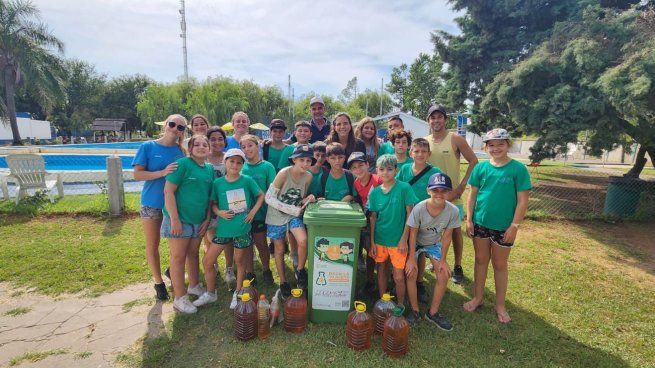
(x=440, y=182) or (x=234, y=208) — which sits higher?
(x=440, y=182)

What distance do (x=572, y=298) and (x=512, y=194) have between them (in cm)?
181

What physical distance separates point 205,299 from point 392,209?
2.11 m

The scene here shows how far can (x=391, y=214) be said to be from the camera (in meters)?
3.08

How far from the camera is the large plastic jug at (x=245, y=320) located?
2.84m

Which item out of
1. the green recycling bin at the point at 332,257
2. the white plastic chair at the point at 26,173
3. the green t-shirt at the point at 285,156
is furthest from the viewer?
the white plastic chair at the point at 26,173

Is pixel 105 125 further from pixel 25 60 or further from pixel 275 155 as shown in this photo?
pixel 275 155

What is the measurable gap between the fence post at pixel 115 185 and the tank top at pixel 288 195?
4.45 metres

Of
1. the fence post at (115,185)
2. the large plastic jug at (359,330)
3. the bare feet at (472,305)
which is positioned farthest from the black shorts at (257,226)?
the fence post at (115,185)

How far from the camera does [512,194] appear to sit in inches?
119

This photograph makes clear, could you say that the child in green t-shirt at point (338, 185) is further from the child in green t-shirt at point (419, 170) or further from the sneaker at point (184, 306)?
the sneaker at point (184, 306)

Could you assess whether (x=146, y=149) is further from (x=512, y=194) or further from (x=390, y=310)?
(x=512, y=194)

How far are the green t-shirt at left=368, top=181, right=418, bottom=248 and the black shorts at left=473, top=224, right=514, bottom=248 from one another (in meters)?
0.71

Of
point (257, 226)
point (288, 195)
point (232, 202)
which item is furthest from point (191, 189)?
point (288, 195)

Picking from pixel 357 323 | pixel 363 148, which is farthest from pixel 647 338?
pixel 363 148
